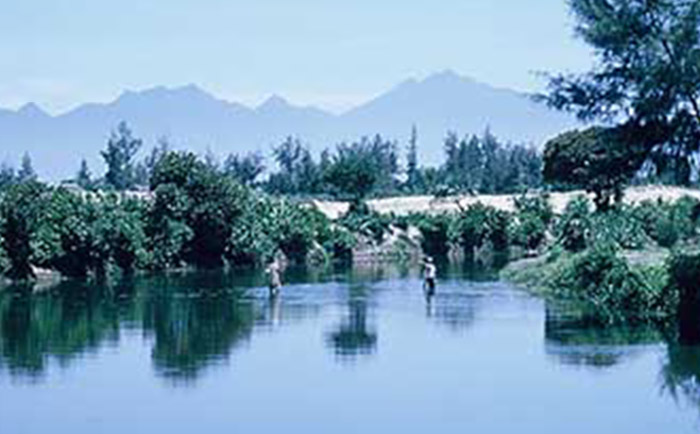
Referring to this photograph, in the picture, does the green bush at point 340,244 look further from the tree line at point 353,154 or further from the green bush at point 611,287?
the green bush at point 611,287

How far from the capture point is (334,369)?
31031 millimetres

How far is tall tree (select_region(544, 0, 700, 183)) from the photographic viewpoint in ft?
123

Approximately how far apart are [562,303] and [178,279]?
22.5 meters

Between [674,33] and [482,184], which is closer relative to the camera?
[674,33]

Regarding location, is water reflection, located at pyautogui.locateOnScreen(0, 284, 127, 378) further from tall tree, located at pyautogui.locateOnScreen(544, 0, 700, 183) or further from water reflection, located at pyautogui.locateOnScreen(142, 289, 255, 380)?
tall tree, located at pyautogui.locateOnScreen(544, 0, 700, 183)

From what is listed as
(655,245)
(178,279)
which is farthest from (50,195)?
(655,245)

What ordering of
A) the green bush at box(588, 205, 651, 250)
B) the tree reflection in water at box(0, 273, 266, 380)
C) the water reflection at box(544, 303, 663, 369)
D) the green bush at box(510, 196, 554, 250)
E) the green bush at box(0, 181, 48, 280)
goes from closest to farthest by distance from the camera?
the water reflection at box(544, 303, 663, 369), the tree reflection in water at box(0, 273, 266, 380), the green bush at box(588, 205, 651, 250), the green bush at box(0, 181, 48, 280), the green bush at box(510, 196, 554, 250)

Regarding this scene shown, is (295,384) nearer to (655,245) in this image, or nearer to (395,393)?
(395,393)

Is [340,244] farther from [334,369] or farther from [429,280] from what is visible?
[334,369]

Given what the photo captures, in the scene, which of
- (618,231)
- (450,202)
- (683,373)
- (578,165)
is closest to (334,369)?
(683,373)

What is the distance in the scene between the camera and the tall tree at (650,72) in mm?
37344

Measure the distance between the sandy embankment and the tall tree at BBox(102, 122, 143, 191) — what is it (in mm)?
28319

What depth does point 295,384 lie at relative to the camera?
28656mm

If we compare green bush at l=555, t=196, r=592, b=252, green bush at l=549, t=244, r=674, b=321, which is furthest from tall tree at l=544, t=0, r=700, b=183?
green bush at l=555, t=196, r=592, b=252
